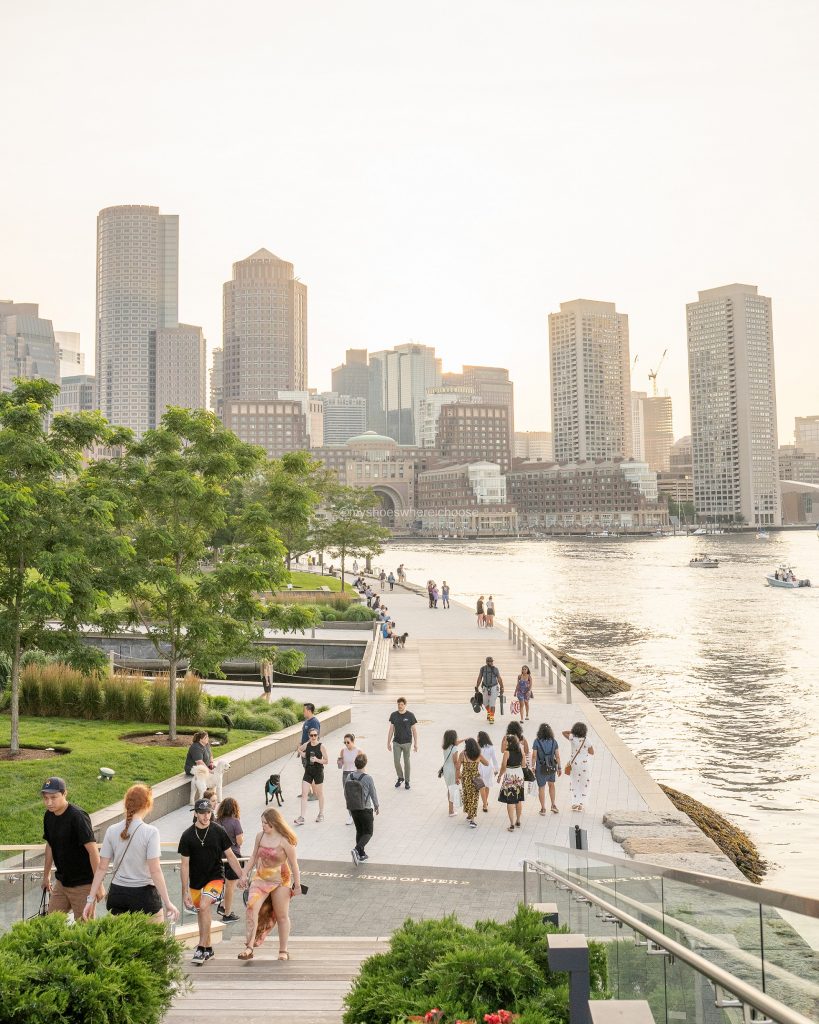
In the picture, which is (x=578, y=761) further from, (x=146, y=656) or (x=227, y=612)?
(x=146, y=656)

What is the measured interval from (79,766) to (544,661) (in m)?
18.1

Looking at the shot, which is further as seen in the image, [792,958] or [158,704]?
[158,704]

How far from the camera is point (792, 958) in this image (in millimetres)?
3529

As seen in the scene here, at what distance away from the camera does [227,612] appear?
20969 mm

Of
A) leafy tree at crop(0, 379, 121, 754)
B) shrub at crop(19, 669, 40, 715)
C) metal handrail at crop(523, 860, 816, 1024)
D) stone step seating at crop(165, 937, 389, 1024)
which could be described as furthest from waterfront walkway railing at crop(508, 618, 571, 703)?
metal handrail at crop(523, 860, 816, 1024)

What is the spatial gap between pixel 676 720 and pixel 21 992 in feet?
91.4

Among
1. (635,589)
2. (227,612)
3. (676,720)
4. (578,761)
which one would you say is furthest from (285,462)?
(635,589)

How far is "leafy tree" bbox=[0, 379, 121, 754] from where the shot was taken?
16.1 meters

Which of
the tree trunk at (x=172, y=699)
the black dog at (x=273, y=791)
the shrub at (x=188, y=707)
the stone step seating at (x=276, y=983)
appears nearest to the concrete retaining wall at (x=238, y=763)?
the tree trunk at (x=172, y=699)

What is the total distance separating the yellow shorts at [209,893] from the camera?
8297 millimetres

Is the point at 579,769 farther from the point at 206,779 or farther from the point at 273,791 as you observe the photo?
the point at 206,779

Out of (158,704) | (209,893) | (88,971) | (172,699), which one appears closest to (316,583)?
(158,704)

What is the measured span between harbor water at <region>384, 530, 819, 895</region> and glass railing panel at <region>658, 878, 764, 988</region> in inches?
343

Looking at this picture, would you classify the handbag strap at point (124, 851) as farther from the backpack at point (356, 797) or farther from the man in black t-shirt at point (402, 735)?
the man in black t-shirt at point (402, 735)
